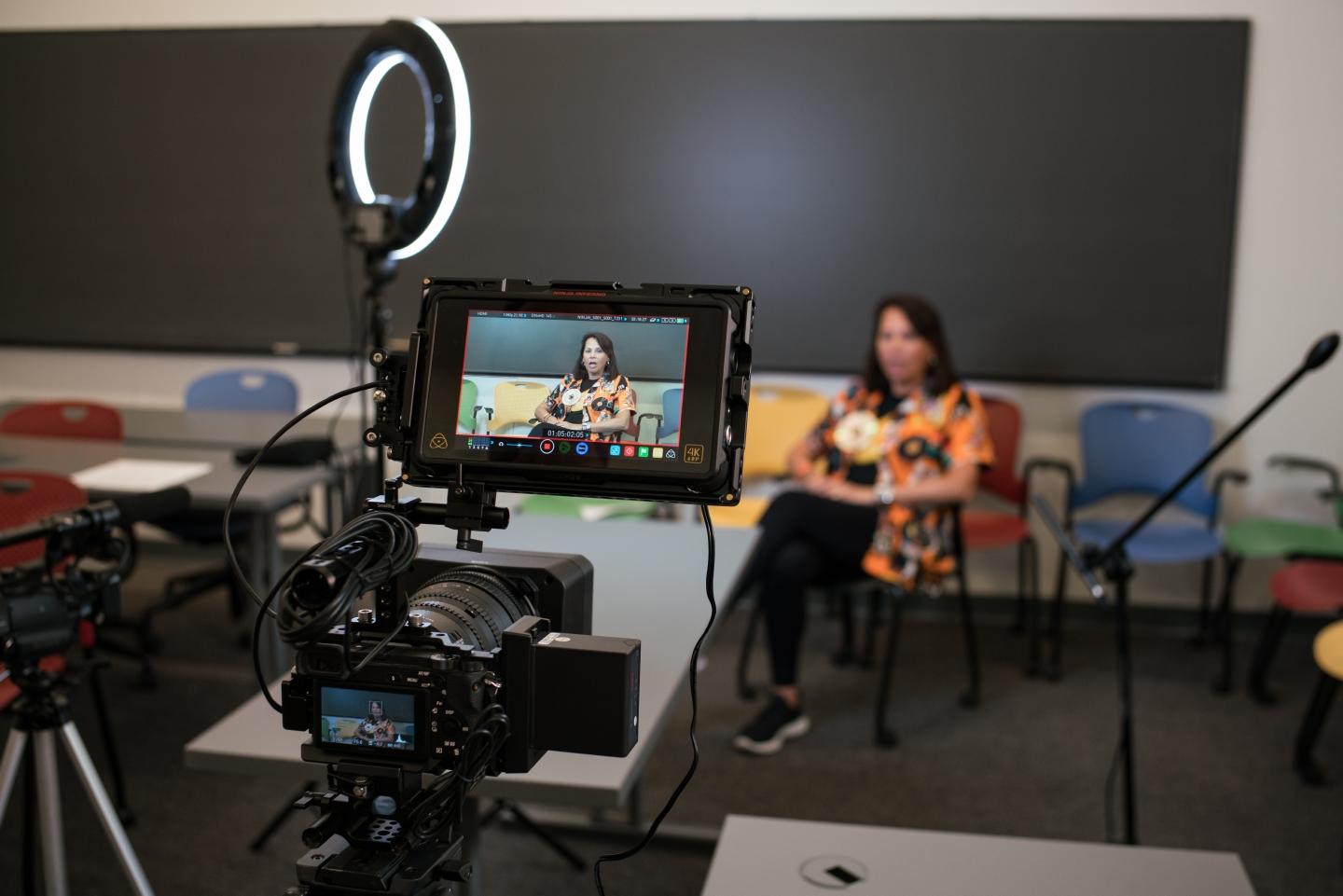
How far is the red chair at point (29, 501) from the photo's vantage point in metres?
2.36

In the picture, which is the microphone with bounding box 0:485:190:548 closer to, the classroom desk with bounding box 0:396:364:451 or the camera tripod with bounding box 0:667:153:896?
the camera tripod with bounding box 0:667:153:896

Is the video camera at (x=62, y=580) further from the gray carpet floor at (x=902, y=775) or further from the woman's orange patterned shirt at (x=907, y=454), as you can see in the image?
the woman's orange patterned shirt at (x=907, y=454)

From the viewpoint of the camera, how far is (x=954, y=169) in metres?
4.01

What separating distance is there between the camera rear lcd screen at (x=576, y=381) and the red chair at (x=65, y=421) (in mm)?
2996

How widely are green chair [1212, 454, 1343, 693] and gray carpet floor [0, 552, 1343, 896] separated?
7.4 inches

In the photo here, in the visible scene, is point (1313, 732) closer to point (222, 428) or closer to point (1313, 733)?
point (1313, 733)

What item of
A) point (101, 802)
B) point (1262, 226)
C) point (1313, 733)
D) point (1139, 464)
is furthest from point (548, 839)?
point (1262, 226)

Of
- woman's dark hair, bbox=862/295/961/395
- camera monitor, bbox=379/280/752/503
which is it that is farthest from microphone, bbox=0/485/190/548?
woman's dark hair, bbox=862/295/961/395

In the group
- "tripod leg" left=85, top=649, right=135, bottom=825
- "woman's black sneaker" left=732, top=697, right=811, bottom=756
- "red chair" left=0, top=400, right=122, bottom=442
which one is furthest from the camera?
"red chair" left=0, top=400, right=122, bottom=442

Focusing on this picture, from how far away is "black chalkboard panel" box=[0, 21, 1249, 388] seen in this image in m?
3.91

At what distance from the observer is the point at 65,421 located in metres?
3.64

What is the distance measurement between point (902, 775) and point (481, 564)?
88.1 inches

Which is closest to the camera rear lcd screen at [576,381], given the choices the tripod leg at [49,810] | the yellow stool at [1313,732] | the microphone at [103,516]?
the microphone at [103,516]

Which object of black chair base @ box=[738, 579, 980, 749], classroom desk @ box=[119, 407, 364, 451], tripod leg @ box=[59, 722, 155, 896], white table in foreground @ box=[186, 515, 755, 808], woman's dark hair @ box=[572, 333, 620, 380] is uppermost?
woman's dark hair @ box=[572, 333, 620, 380]
